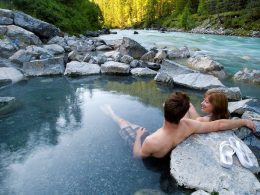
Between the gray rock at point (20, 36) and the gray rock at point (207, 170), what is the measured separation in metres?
14.9

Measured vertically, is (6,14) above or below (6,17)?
above

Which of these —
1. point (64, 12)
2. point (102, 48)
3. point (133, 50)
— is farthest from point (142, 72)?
point (64, 12)

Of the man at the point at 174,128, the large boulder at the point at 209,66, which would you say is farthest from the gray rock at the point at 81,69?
the man at the point at 174,128

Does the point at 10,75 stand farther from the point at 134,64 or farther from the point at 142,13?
the point at 142,13

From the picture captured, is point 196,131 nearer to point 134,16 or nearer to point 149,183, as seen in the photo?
Answer: point 149,183

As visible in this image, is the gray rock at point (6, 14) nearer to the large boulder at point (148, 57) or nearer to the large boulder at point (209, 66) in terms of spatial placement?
the large boulder at point (148, 57)

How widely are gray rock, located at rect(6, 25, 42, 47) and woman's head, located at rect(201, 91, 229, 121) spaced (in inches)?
572

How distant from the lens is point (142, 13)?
9456cm

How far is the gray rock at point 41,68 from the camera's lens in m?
12.0

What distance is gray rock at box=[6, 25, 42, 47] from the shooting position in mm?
18062

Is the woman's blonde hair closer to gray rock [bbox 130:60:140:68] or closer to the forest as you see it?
gray rock [bbox 130:60:140:68]

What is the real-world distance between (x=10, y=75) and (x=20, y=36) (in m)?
8.35

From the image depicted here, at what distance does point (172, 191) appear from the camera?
431 centimetres

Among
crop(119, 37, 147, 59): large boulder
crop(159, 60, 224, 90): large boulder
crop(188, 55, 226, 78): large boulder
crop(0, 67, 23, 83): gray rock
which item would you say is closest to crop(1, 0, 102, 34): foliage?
crop(119, 37, 147, 59): large boulder
